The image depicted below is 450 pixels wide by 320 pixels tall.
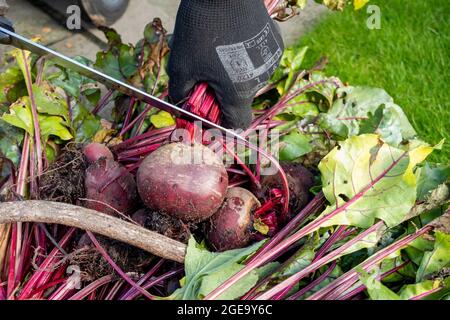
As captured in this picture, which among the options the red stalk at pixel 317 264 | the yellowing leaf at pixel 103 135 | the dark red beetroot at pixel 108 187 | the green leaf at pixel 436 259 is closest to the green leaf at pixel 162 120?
the yellowing leaf at pixel 103 135

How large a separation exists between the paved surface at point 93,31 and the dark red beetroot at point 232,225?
5.85 feet

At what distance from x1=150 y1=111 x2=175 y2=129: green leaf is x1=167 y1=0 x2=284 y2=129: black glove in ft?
0.58

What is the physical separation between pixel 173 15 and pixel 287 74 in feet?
4.60

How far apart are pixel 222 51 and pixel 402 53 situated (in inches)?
68.0

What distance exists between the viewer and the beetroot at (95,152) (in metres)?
1.89

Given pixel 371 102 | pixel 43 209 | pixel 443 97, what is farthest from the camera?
pixel 443 97

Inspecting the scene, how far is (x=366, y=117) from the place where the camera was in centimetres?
229

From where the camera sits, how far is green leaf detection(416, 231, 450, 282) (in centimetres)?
160

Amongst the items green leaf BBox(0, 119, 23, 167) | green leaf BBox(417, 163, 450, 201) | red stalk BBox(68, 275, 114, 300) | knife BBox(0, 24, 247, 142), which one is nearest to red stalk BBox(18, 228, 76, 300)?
red stalk BBox(68, 275, 114, 300)

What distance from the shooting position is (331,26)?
11.3 ft

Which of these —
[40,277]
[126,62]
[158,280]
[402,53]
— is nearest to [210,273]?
[158,280]
